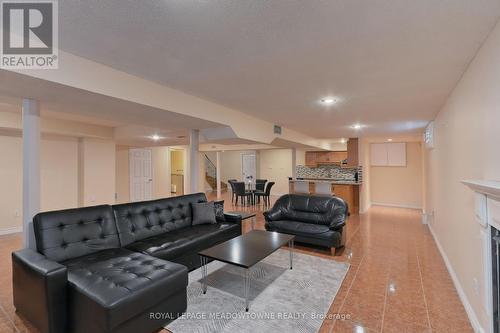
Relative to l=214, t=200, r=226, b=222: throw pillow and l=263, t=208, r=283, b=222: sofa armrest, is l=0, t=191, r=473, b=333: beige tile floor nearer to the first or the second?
l=263, t=208, r=283, b=222: sofa armrest

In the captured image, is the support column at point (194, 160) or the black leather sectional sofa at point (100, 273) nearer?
the black leather sectional sofa at point (100, 273)

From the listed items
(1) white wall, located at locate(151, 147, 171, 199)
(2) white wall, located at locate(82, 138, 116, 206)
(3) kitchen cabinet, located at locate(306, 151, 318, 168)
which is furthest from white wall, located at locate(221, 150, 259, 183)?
(2) white wall, located at locate(82, 138, 116, 206)

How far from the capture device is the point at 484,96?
1871 millimetres

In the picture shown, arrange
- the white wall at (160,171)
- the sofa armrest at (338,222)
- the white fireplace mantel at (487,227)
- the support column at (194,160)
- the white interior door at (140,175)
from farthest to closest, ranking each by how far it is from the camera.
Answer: the white wall at (160,171), the white interior door at (140,175), the support column at (194,160), the sofa armrest at (338,222), the white fireplace mantel at (487,227)

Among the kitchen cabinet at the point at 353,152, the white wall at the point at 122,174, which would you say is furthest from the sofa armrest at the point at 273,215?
the white wall at the point at 122,174

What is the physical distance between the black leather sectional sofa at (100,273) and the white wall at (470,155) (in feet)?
8.46

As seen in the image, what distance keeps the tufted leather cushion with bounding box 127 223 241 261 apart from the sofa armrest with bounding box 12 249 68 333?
859 mm

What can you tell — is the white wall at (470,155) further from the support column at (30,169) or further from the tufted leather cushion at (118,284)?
the support column at (30,169)

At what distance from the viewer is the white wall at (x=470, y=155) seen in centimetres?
170

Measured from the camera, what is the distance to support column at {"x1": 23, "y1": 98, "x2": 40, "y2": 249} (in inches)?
94.9

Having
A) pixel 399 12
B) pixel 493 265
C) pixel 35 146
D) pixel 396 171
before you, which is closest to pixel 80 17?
pixel 35 146

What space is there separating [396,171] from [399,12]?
26.0 ft

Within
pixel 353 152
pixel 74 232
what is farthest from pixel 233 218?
pixel 353 152

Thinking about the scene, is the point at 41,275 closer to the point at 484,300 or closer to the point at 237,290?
the point at 237,290
